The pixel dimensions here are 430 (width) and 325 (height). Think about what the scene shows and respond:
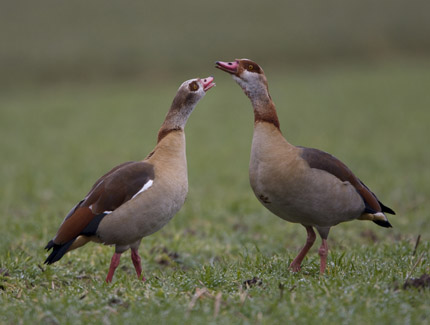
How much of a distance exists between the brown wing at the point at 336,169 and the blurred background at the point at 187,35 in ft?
102

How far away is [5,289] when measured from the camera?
538cm

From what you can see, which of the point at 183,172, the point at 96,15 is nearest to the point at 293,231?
the point at 183,172

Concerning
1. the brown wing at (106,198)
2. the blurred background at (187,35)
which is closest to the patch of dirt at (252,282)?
the brown wing at (106,198)

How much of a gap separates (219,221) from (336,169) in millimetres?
4449

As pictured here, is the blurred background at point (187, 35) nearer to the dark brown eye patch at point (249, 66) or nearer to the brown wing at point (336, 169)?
the dark brown eye patch at point (249, 66)

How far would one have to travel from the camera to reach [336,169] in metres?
5.61

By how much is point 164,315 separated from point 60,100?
2738 centimetres

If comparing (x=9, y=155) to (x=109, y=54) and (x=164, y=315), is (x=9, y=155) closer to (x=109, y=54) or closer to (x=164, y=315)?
(x=164, y=315)

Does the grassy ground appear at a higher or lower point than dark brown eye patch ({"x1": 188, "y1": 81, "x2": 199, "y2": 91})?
lower

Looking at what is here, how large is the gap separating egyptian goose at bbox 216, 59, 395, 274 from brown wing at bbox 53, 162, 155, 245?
1127 mm

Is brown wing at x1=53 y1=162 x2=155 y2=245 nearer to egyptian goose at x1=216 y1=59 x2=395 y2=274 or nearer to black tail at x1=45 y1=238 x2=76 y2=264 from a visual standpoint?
black tail at x1=45 y1=238 x2=76 y2=264

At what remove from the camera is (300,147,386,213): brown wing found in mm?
5527

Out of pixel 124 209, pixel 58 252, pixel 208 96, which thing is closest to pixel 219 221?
pixel 124 209

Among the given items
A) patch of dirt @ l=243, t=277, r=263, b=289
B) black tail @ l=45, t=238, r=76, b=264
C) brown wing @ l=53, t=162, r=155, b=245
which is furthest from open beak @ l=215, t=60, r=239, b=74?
black tail @ l=45, t=238, r=76, b=264
